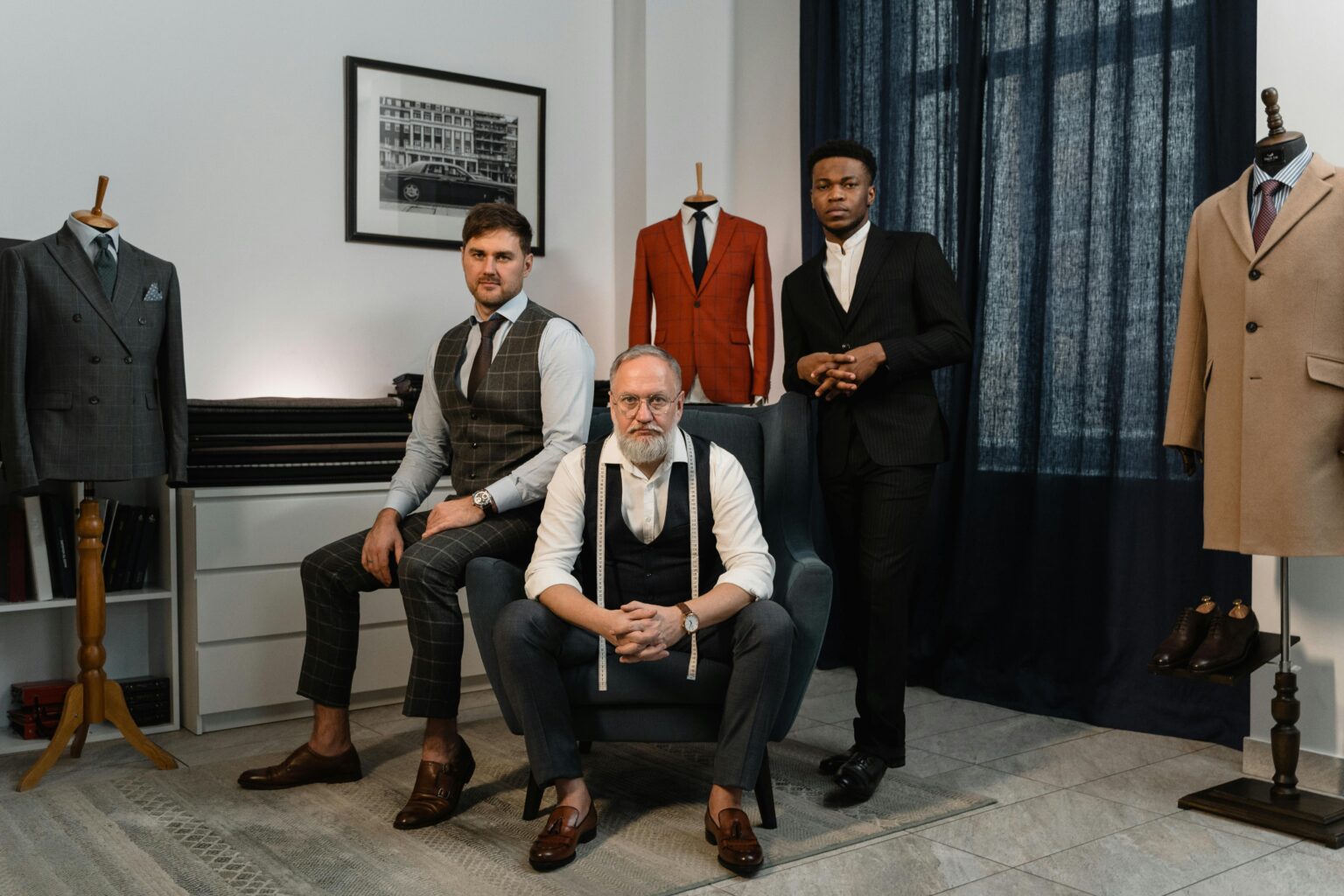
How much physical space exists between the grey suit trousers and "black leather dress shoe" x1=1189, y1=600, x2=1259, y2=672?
3.23ft

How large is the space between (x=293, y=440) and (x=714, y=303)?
1.38m

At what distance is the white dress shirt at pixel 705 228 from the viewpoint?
406cm

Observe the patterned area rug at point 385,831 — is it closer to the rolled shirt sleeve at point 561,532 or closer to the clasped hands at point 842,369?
the rolled shirt sleeve at point 561,532

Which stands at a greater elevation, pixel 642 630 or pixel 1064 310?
pixel 1064 310

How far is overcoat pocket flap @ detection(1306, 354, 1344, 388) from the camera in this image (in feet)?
8.54

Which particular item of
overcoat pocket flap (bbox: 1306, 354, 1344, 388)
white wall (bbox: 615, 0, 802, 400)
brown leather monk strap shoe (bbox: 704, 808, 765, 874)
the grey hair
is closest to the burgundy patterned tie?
overcoat pocket flap (bbox: 1306, 354, 1344, 388)

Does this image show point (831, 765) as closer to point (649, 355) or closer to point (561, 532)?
point (561, 532)

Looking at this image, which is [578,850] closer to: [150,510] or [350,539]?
[350,539]

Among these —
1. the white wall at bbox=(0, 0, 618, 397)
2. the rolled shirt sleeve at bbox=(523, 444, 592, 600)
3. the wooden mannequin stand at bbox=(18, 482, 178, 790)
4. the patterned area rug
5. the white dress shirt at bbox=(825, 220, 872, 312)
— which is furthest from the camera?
the white wall at bbox=(0, 0, 618, 397)

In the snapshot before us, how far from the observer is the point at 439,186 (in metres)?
4.44

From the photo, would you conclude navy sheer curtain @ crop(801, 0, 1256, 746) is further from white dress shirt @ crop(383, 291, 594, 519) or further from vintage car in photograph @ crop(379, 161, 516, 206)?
white dress shirt @ crop(383, 291, 594, 519)

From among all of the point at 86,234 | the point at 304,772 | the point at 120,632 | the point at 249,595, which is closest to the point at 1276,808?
the point at 304,772

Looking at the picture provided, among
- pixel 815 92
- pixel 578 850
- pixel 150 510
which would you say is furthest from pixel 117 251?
pixel 815 92

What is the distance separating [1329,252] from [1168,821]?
129cm
